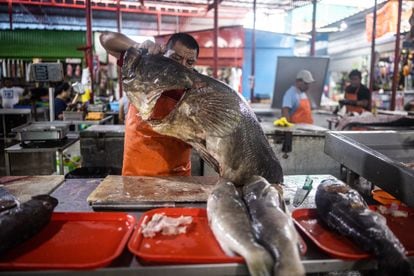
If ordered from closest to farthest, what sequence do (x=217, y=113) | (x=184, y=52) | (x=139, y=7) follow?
(x=217, y=113) → (x=184, y=52) → (x=139, y=7)

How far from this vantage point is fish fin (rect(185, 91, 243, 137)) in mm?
1818

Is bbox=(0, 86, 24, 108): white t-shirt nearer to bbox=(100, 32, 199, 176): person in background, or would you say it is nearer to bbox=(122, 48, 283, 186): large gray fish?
bbox=(100, 32, 199, 176): person in background

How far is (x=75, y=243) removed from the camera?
Answer: 4.47ft

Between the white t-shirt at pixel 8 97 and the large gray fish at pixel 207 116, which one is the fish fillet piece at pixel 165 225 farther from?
the white t-shirt at pixel 8 97

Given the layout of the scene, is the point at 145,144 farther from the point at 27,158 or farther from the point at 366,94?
the point at 366,94

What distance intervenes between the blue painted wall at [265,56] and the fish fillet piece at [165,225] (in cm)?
1108

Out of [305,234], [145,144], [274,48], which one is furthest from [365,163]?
[274,48]

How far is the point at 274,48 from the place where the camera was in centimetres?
1270

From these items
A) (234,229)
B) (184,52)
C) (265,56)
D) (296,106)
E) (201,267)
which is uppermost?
(265,56)

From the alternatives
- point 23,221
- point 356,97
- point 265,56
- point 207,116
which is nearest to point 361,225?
point 207,116

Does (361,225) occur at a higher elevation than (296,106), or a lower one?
lower

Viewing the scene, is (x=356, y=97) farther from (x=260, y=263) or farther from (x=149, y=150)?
(x=260, y=263)

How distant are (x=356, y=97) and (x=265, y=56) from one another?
6013mm

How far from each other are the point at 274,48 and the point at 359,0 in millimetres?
4213
